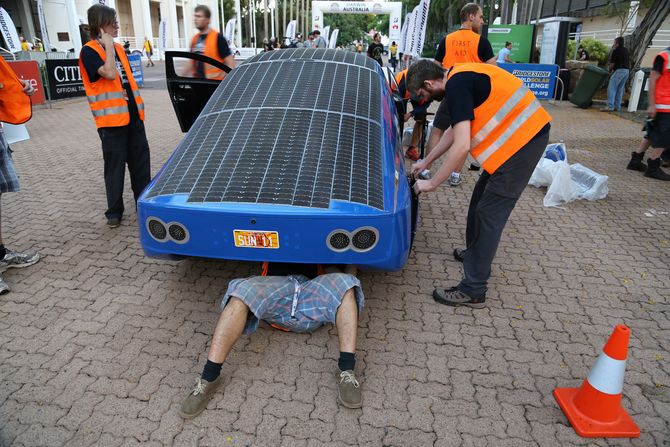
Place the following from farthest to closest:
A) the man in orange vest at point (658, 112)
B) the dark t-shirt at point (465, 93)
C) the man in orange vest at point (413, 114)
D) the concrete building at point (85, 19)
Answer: the concrete building at point (85, 19), the man in orange vest at point (413, 114), the man in orange vest at point (658, 112), the dark t-shirt at point (465, 93)

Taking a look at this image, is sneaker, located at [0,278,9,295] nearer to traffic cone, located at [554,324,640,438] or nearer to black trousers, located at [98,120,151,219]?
black trousers, located at [98,120,151,219]

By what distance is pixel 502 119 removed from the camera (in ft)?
9.33

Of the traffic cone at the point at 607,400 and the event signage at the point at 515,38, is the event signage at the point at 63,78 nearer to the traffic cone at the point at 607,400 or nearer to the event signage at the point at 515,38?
the event signage at the point at 515,38

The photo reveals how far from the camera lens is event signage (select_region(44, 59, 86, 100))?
12.4 meters

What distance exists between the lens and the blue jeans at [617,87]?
11922mm

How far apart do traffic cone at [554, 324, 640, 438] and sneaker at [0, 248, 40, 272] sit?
387 centimetres

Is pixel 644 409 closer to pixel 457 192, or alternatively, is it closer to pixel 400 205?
pixel 400 205

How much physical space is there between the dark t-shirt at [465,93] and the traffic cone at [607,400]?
1348 millimetres

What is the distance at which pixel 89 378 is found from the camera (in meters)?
2.57

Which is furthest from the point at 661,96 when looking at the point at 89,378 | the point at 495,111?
the point at 89,378

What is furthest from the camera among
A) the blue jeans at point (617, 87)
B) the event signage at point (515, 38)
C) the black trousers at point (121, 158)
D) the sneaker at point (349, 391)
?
the event signage at point (515, 38)

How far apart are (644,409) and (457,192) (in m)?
3.67

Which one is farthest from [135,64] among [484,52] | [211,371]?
[211,371]

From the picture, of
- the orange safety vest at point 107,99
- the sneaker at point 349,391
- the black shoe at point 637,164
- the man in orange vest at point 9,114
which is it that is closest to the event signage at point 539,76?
the black shoe at point 637,164
